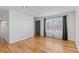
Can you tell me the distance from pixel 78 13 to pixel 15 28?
2.52 metres

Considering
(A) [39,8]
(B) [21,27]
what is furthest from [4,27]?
(A) [39,8]

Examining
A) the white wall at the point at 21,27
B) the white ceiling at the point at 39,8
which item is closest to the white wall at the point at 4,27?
the white wall at the point at 21,27

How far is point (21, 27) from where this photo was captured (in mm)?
3922

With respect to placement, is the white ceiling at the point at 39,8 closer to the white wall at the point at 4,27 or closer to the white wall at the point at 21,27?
the white wall at the point at 21,27

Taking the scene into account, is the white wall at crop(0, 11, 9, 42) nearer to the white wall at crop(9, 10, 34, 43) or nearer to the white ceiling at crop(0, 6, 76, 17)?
the white wall at crop(9, 10, 34, 43)

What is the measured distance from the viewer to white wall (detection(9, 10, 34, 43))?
3.71 m

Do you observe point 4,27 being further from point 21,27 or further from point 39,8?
point 39,8

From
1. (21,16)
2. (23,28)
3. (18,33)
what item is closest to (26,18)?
(21,16)

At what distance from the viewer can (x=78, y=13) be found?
320 centimetres

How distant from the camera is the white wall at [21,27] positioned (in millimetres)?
3711

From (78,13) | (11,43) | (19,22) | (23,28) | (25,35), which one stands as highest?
(78,13)

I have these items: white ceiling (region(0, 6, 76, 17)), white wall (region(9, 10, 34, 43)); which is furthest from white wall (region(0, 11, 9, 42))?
white ceiling (region(0, 6, 76, 17))
